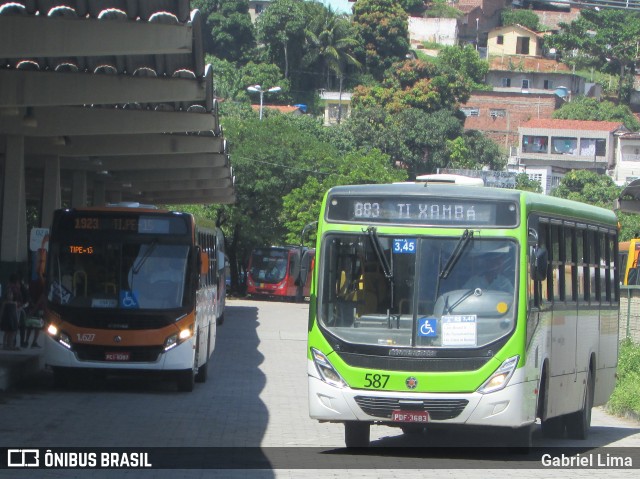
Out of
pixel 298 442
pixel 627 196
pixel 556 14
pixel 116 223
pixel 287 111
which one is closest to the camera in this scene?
pixel 298 442

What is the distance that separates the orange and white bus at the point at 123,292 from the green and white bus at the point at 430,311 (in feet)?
21.0

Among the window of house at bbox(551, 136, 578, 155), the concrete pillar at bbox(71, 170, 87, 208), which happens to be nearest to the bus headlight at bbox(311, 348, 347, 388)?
the concrete pillar at bbox(71, 170, 87, 208)

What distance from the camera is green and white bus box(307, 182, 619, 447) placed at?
38.4 feet

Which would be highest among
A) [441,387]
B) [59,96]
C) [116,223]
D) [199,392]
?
[59,96]

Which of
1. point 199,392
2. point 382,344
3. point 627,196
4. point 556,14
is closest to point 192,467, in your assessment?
point 382,344

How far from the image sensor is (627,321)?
A: 945 inches

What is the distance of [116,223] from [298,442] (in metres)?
6.66

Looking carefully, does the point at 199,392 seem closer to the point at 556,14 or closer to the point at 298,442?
the point at 298,442

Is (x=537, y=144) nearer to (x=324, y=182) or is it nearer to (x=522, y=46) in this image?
(x=522, y=46)

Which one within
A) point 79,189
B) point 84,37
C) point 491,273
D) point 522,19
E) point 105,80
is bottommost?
point 491,273

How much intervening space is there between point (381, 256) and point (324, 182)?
53718 mm

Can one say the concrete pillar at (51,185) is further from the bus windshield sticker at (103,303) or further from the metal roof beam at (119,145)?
the bus windshield sticker at (103,303)

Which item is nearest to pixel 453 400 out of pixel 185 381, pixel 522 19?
pixel 185 381

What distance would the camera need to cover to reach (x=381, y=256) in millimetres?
12195
